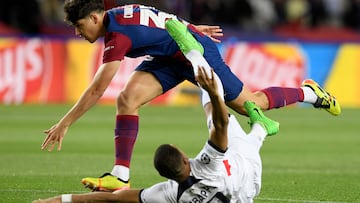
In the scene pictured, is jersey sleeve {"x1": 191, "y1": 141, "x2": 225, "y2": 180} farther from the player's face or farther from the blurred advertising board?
the blurred advertising board

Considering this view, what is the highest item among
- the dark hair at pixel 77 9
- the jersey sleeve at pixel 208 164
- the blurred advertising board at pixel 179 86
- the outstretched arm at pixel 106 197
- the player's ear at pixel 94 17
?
the dark hair at pixel 77 9

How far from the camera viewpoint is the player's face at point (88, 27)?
9.31 m

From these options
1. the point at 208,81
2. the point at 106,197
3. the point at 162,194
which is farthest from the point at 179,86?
the point at 208,81

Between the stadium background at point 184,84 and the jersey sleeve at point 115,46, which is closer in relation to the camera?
the jersey sleeve at point 115,46

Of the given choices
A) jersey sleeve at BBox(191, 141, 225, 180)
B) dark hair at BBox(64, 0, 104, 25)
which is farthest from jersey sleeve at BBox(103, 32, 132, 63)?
jersey sleeve at BBox(191, 141, 225, 180)

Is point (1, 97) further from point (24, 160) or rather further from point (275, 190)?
point (275, 190)

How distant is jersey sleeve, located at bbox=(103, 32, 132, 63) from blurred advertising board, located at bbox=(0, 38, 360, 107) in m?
11.5

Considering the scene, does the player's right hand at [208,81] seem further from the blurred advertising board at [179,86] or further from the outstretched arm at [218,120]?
the blurred advertising board at [179,86]

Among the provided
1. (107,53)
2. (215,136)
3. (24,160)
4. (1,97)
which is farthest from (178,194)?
(1,97)

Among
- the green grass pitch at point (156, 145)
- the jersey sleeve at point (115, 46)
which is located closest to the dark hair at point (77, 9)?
the jersey sleeve at point (115, 46)

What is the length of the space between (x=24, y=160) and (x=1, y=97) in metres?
8.67

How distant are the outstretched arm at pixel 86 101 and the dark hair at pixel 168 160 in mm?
1367

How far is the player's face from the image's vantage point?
9.31 metres

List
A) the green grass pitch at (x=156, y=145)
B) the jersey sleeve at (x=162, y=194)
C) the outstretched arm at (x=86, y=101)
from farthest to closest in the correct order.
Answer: the green grass pitch at (x=156, y=145)
the outstretched arm at (x=86, y=101)
the jersey sleeve at (x=162, y=194)
